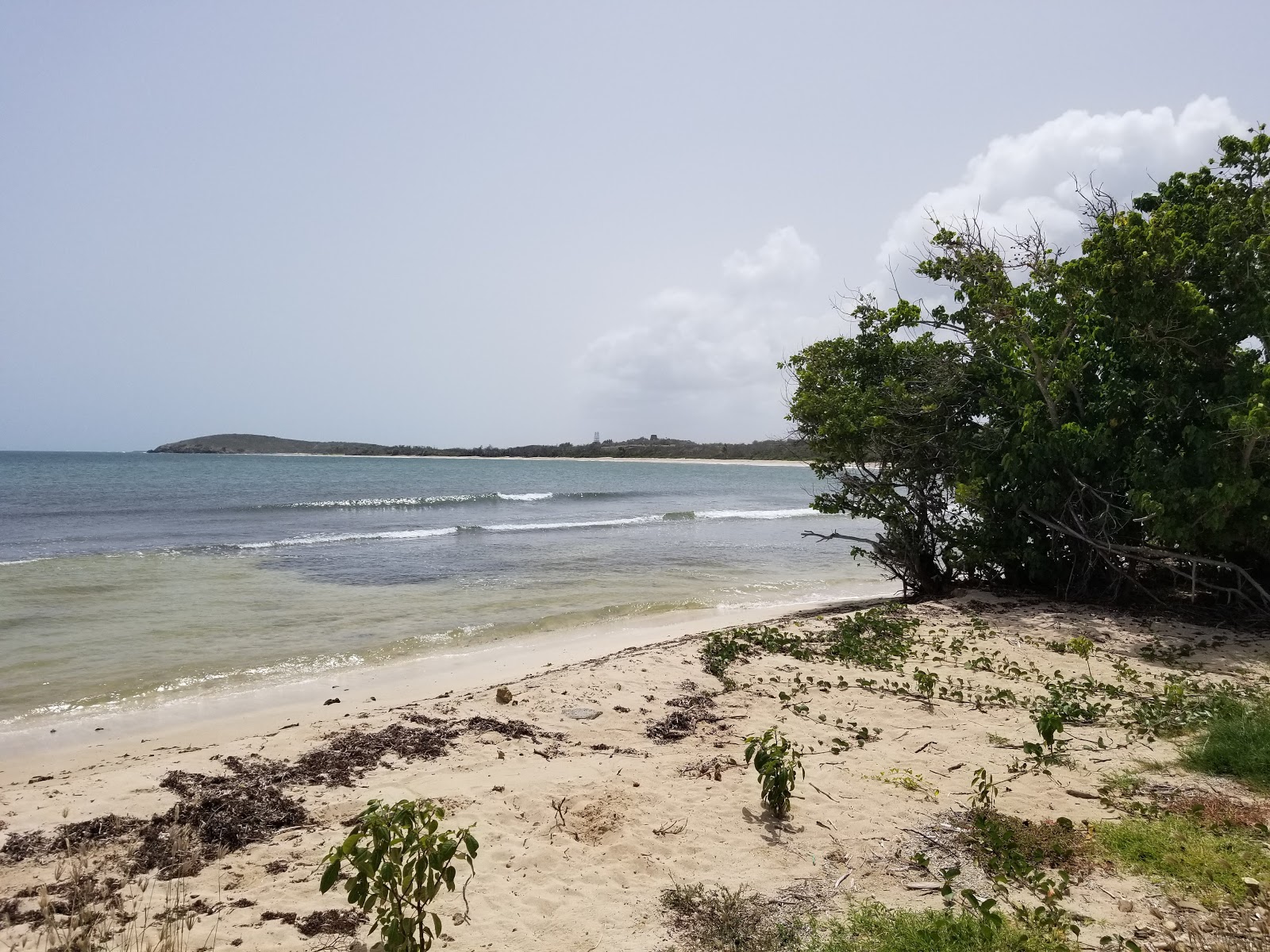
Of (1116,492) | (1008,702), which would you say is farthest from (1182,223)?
(1008,702)

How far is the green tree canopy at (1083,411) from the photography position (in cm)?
971

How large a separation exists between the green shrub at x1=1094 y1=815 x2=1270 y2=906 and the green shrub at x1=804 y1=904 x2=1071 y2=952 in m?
1.01

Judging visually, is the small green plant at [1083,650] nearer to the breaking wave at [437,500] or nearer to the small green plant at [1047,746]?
the small green plant at [1047,746]

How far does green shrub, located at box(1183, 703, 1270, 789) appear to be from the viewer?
209 inches

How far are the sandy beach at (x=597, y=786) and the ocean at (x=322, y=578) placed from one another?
77.2 inches

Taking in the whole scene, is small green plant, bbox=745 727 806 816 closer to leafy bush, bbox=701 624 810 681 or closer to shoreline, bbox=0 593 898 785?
leafy bush, bbox=701 624 810 681

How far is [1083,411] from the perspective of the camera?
1170cm

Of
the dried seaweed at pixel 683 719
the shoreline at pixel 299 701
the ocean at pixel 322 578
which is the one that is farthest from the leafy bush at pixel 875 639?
the ocean at pixel 322 578

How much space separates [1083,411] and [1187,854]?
8.97 meters

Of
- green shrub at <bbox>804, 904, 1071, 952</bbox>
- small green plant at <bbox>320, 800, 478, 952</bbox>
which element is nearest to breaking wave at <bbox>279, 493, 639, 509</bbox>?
small green plant at <bbox>320, 800, 478, 952</bbox>

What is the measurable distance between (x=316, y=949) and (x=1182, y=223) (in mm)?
13122

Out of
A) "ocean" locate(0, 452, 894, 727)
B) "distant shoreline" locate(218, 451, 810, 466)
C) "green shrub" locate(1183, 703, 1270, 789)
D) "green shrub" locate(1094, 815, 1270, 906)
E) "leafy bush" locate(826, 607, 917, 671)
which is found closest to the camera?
"green shrub" locate(1094, 815, 1270, 906)

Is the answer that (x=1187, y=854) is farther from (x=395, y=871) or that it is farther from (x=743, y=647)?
(x=743, y=647)

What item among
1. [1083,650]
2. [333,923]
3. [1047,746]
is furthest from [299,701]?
[1083,650]
